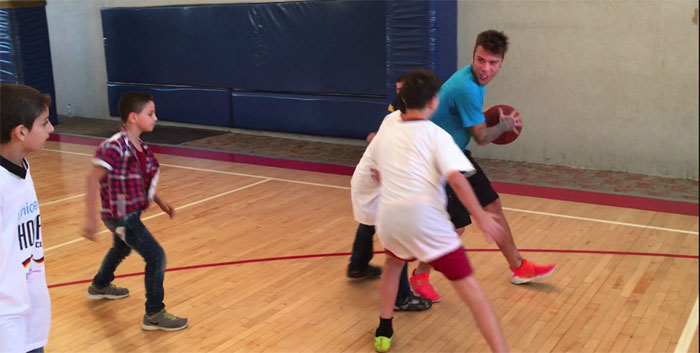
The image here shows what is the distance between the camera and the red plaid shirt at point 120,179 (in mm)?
3562

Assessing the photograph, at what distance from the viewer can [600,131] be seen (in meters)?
7.66

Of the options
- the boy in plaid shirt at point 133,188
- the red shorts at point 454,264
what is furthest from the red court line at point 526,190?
the boy in plaid shirt at point 133,188

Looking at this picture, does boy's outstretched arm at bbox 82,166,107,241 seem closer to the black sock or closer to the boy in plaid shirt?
the boy in plaid shirt

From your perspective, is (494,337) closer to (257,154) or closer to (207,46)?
(257,154)

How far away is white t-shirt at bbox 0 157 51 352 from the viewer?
2.03 meters

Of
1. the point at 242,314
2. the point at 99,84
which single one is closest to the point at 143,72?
the point at 99,84

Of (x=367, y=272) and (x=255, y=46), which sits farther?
(x=255, y=46)

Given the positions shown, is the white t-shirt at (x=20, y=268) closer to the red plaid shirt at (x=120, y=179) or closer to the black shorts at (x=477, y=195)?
the red plaid shirt at (x=120, y=179)

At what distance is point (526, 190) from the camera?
686cm

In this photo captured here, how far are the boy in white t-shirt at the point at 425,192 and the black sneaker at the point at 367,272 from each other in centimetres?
151

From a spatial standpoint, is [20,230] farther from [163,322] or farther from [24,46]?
[24,46]

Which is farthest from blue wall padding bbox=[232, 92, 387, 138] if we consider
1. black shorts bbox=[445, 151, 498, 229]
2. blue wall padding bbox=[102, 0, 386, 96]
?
black shorts bbox=[445, 151, 498, 229]

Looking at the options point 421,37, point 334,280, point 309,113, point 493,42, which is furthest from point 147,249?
point 309,113

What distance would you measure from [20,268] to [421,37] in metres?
6.10
